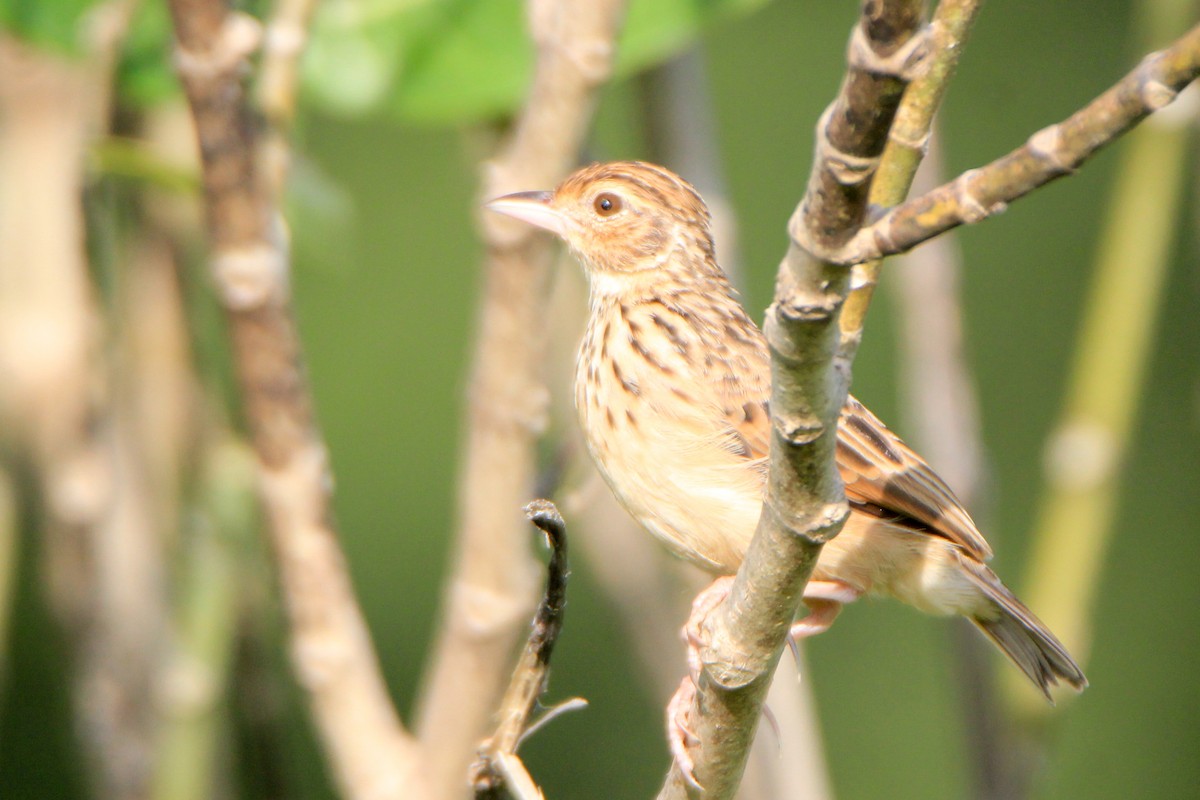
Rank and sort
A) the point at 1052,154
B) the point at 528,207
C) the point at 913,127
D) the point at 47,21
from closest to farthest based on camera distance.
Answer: the point at 1052,154 → the point at 913,127 → the point at 528,207 → the point at 47,21

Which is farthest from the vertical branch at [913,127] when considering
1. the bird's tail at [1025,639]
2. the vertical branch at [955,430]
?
the vertical branch at [955,430]

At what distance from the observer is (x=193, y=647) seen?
3.42m

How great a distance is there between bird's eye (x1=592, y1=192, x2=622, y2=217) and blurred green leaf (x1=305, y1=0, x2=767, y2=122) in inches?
16.5

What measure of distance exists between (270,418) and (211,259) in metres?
0.27

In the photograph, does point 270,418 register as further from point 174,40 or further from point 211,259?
point 174,40

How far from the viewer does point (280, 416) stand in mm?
2385

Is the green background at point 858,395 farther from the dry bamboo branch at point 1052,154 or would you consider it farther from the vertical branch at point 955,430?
the dry bamboo branch at point 1052,154

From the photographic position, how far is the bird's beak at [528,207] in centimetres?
240

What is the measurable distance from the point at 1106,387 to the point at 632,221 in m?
1.27

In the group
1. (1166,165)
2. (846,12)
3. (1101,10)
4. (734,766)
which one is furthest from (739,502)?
(1101,10)

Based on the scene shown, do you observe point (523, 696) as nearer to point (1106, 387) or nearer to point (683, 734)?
point (683, 734)

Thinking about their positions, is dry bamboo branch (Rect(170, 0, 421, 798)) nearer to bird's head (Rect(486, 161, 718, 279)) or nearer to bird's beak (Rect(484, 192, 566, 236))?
bird's beak (Rect(484, 192, 566, 236))

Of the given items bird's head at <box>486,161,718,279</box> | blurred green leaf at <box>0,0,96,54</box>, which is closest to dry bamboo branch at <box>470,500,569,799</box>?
bird's head at <box>486,161,718,279</box>

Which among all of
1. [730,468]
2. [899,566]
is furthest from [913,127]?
[899,566]
